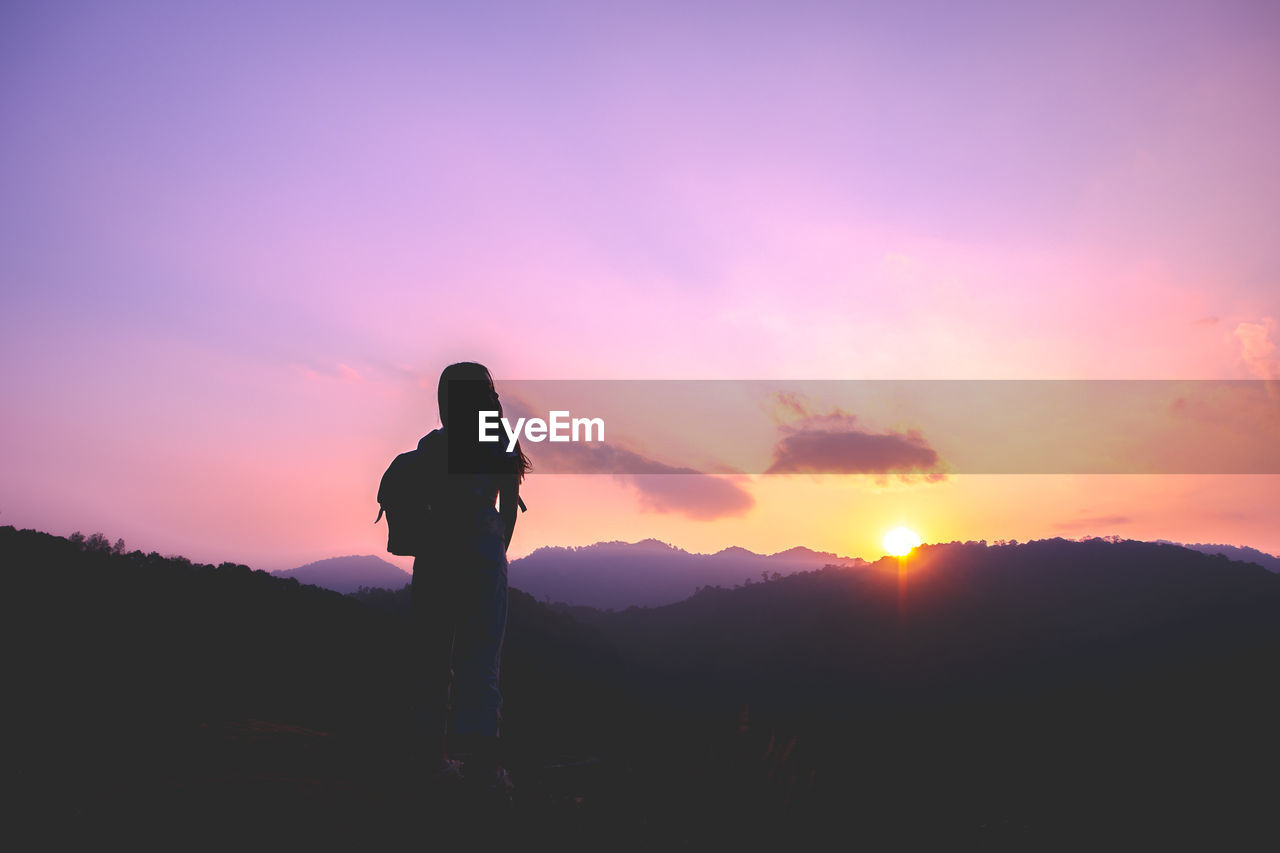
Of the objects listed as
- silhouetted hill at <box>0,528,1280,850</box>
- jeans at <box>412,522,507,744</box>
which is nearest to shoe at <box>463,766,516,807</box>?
silhouetted hill at <box>0,528,1280,850</box>

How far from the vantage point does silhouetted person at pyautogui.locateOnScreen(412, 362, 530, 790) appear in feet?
13.1

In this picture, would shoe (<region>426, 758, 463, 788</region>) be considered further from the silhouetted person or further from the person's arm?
the person's arm

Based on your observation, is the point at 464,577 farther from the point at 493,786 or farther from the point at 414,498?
the point at 493,786

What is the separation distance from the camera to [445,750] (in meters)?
3.97

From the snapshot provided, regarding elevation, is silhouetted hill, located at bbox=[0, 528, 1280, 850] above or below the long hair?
below

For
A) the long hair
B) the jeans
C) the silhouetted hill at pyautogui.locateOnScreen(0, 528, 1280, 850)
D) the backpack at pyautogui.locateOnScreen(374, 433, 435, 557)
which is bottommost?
the silhouetted hill at pyautogui.locateOnScreen(0, 528, 1280, 850)

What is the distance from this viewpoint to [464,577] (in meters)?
4.25

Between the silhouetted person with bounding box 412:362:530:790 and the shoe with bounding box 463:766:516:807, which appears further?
the silhouetted person with bounding box 412:362:530:790

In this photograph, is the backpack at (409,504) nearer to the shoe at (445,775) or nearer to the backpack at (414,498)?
the backpack at (414,498)

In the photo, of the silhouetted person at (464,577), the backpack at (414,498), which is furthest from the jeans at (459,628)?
the backpack at (414,498)

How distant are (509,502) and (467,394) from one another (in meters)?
0.84

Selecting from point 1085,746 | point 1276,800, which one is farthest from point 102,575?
point 1085,746

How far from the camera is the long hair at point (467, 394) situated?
4.60m

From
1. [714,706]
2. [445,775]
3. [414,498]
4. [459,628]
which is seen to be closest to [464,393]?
[414,498]
